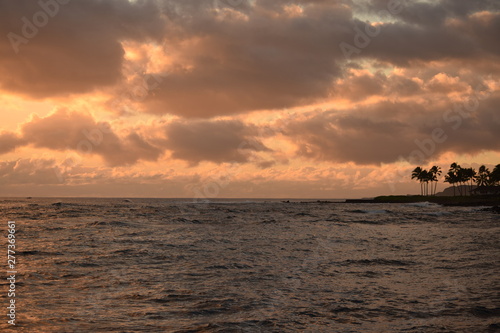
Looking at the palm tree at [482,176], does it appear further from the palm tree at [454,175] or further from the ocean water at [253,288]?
the ocean water at [253,288]

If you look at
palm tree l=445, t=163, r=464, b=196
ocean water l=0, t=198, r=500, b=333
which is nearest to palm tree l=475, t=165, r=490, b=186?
palm tree l=445, t=163, r=464, b=196

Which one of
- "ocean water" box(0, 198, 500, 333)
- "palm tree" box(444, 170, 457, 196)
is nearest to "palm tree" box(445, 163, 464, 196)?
"palm tree" box(444, 170, 457, 196)

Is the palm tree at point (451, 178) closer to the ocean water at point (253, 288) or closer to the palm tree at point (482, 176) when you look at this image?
the palm tree at point (482, 176)

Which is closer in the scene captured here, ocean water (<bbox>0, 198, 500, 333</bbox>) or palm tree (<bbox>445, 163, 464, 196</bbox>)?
ocean water (<bbox>0, 198, 500, 333</bbox>)

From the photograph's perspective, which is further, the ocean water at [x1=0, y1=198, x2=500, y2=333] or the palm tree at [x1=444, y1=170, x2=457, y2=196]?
the palm tree at [x1=444, y1=170, x2=457, y2=196]

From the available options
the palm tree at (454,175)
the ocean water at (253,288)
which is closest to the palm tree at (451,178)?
the palm tree at (454,175)

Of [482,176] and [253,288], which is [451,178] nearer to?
[482,176]

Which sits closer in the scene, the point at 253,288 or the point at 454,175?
the point at 253,288

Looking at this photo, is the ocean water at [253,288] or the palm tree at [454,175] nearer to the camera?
the ocean water at [253,288]

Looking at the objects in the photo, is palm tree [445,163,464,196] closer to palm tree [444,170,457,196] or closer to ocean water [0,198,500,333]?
palm tree [444,170,457,196]

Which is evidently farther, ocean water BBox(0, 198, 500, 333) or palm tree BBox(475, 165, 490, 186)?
palm tree BBox(475, 165, 490, 186)

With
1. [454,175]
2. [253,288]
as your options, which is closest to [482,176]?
[454,175]

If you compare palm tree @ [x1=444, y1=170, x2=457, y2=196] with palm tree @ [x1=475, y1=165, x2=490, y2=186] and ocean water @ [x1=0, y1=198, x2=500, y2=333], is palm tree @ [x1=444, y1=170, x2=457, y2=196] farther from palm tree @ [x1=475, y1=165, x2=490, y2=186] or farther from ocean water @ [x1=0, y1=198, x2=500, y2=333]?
ocean water @ [x1=0, y1=198, x2=500, y2=333]

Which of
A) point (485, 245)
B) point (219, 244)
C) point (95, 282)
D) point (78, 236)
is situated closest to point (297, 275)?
point (95, 282)
